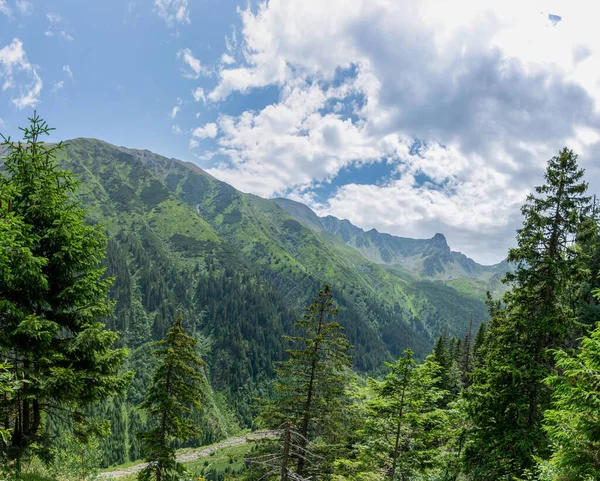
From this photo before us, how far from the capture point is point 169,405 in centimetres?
1736

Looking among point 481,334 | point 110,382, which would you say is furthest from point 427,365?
point 481,334

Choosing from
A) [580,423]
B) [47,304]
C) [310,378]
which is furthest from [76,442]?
[580,423]

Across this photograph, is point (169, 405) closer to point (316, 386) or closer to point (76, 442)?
point (76, 442)

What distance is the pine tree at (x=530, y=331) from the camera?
53.0 feet

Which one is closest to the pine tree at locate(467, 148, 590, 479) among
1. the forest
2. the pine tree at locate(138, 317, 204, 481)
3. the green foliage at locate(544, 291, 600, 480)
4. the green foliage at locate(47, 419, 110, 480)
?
the forest

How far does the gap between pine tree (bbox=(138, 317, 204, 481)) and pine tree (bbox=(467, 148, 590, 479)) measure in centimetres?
1538

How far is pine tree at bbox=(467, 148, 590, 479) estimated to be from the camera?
16.1 m

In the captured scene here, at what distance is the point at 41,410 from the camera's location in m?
13.9

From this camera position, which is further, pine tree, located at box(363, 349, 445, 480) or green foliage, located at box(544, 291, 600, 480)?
pine tree, located at box(363, 349, 445, 480)

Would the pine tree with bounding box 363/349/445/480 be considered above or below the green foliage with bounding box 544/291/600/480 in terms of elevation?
below

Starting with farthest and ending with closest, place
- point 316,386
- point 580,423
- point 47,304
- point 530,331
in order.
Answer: point 316,386, point 530,331, point 47,304, point 580,423

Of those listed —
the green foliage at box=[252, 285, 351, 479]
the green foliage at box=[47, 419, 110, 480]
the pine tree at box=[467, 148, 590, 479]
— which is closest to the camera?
the green foliage at box=[47, 419, 110, 480]

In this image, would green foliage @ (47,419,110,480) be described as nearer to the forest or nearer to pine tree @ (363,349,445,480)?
the forest

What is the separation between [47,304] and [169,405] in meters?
8.24
